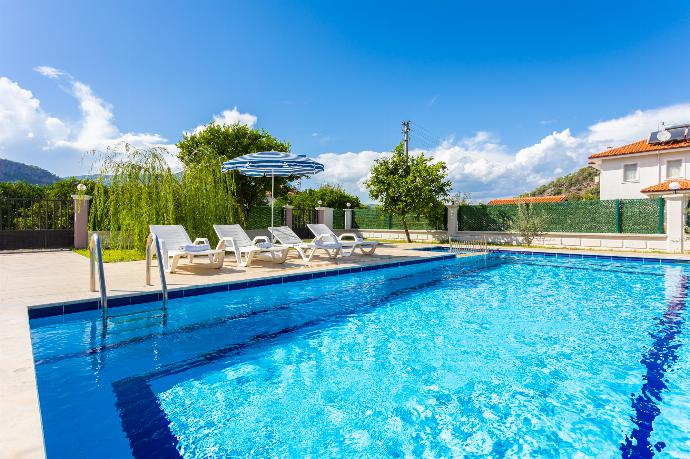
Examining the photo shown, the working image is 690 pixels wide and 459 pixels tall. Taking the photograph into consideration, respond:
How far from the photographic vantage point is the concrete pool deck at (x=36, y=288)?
1894 millimetres

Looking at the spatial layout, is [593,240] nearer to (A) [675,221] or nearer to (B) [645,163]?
(A) [675,221]

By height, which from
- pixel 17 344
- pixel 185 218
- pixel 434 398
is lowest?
pixel 434 398

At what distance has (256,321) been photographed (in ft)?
17.5

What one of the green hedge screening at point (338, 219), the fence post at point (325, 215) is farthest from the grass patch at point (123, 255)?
the green hedge screening at point (338, 219)

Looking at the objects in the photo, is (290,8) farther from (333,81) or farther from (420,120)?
(420,120)

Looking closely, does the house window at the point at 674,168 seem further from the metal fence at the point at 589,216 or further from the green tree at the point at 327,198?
the green tree at the point at 327,198

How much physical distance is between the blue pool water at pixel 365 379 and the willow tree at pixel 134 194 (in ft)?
15.9

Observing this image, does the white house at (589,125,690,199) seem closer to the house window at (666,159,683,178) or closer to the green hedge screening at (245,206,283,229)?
the house window at (666,159,683,178)

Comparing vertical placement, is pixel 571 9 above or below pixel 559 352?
above

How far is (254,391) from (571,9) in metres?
17.6

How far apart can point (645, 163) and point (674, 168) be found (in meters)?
1.40

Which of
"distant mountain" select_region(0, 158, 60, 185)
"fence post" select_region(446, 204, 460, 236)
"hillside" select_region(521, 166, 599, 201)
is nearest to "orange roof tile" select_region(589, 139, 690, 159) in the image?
"fence post" select_region(446, 204, 460, 236)

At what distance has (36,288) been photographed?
5934 mm

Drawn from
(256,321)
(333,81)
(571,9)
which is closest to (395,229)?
(333,81)
